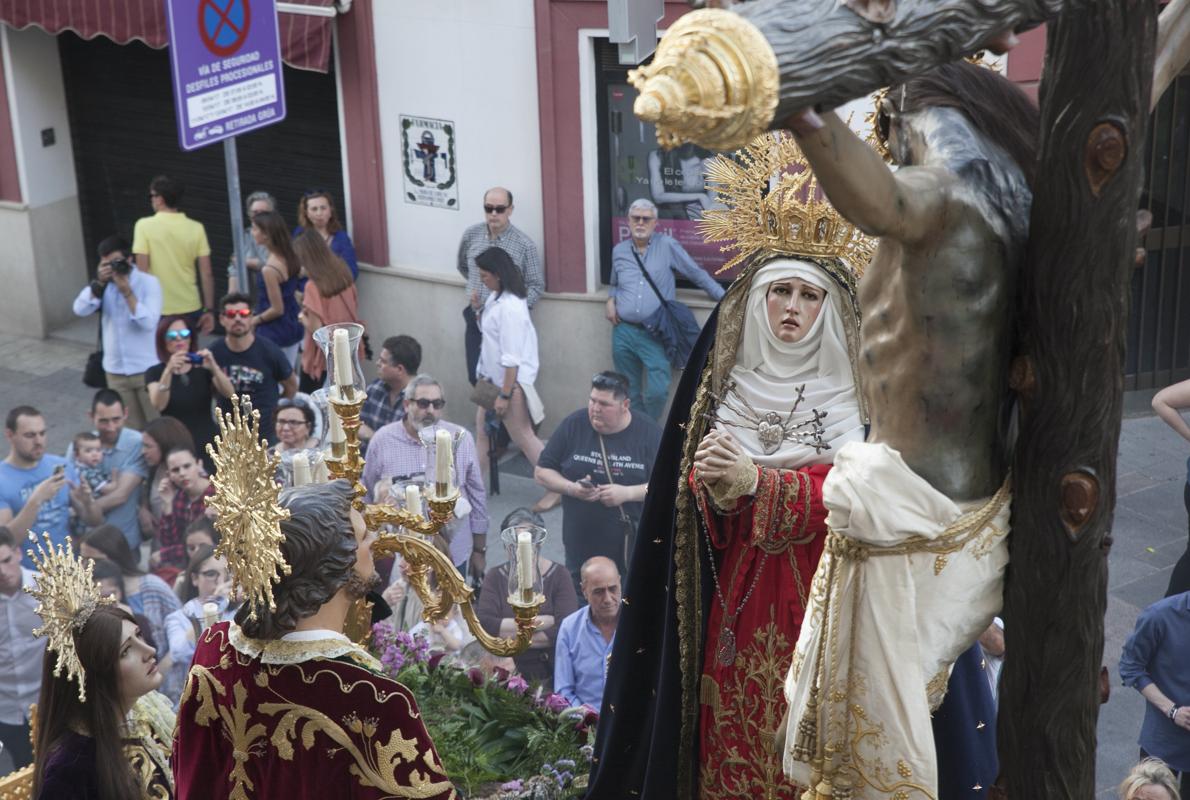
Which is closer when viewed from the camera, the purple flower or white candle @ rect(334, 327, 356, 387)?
white candle @ rect(334, 327, 356, 387)

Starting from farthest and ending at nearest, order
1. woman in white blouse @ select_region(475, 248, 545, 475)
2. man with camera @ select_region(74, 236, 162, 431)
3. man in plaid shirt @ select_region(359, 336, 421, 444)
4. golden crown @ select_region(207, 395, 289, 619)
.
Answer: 1. man with camera @ select_region(74, 236, 162, 431)
2. woman in white blouse @ select_region(475, 248, 545, 475)
3. man in plaid shirt @ select_region(359, 336, 421, 444)
4. golden crown @ select_region(207, 395, 289, 619)

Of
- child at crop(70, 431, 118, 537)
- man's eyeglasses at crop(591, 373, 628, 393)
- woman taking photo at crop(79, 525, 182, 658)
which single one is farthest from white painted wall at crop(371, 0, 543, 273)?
woman taking photo at crop(79, 525, 182, 658)

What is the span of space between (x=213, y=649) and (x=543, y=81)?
685cm

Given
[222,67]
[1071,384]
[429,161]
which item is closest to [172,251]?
[429,161]

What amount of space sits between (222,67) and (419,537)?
12.8 feet

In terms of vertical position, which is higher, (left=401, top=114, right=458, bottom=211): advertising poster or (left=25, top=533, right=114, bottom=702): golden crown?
(left=401, top=114, right=458, bottom=211): advertising poster

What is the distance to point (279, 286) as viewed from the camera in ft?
31.5

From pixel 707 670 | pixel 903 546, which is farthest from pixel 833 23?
pixel 707 670

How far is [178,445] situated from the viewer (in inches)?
295

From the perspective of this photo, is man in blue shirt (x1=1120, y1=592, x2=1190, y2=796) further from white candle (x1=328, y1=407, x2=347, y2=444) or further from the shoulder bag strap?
the shoulder bag strap

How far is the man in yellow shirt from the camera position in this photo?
33.9 feet

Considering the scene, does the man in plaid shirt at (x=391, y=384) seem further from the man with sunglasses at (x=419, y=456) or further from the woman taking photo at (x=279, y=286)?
the woman taking photo at (x=279, y=286)

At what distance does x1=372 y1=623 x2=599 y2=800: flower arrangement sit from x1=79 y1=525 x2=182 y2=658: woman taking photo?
1635mm

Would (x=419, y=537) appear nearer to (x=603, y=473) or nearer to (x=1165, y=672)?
(x=1165, y=672)
